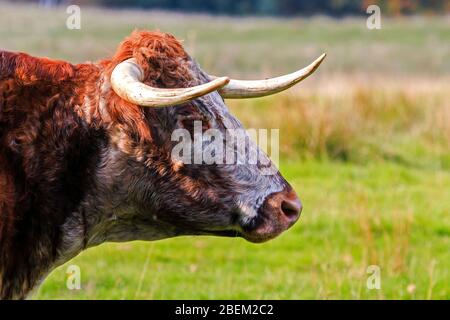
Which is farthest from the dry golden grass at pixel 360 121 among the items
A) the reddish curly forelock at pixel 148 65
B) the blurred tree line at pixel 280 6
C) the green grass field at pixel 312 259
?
the blurred tree line at pixel 280 6

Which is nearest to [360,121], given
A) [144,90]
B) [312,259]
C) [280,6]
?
[312,259]

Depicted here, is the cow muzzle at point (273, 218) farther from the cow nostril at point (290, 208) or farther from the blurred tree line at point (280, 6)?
the blurred tree line at point (280, 6)

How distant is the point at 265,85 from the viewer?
5145 mm

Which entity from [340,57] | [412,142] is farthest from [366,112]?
[340,57]

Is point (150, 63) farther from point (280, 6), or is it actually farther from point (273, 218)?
point (280, 6)

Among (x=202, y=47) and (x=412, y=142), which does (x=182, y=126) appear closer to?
(x=412, y=142)

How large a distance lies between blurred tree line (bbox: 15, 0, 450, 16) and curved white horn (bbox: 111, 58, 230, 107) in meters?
56.6

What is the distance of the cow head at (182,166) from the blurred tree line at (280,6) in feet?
185

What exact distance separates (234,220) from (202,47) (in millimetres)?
36724

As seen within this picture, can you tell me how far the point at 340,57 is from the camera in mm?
39844

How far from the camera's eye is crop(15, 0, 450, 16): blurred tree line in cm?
6338

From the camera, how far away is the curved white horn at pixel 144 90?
4.46 metres

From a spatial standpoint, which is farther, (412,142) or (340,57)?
(340,57)

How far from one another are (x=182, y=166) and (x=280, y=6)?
69236mm
